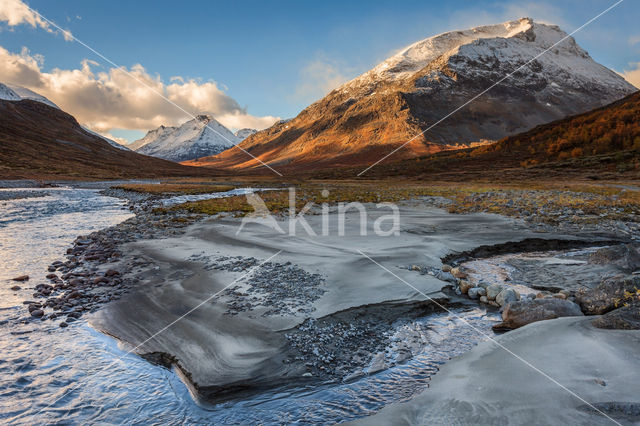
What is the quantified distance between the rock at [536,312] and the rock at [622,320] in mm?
891

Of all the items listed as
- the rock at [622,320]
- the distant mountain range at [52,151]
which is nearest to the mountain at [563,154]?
the rock at [622,320]

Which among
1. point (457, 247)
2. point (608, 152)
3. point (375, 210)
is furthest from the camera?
point (608, 152)

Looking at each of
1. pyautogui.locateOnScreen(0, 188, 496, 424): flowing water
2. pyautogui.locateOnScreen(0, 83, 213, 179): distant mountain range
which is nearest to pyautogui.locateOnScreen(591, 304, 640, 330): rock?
pyautogui.locateOnScreen(0, 188, 496, 424): flowing water

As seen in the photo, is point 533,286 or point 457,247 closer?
point 533,286

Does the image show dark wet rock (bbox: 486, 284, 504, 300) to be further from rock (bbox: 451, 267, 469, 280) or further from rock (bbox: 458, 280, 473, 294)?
rock (bbox: 451, 267, 469, 280)

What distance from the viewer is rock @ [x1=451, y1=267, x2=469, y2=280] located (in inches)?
385

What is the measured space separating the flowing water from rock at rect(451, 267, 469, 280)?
208 cm

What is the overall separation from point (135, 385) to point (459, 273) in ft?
28.3

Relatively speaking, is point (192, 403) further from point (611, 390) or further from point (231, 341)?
point (611, 390)

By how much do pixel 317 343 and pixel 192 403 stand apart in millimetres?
2389

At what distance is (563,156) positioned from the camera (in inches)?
2235

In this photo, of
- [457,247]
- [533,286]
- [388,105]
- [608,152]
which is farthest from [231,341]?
[388,105]

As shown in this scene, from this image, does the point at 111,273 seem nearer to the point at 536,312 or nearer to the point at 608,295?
the point at 536,312

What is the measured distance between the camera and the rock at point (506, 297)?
795cm
